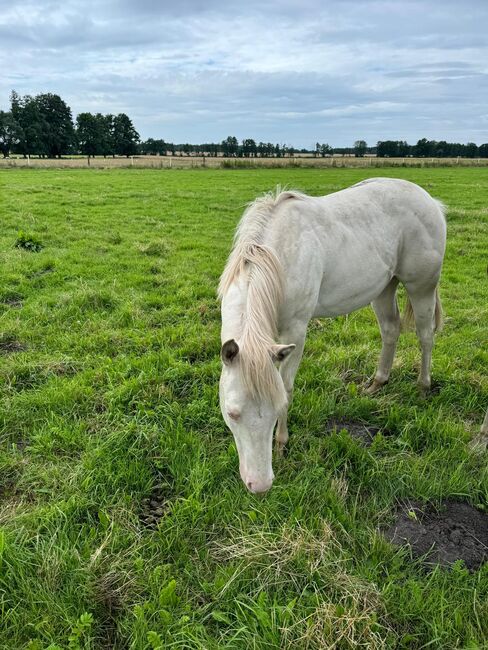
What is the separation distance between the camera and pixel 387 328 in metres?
4.65

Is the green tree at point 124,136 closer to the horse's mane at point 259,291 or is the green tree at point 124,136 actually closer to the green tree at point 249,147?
the green tree at point 249,147

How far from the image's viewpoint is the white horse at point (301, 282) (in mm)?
2459

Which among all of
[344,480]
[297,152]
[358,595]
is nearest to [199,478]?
[344,480]

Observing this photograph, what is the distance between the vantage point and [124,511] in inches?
110

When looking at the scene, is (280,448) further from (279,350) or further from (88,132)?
(88,132)

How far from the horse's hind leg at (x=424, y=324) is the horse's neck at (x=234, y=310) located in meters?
2.23

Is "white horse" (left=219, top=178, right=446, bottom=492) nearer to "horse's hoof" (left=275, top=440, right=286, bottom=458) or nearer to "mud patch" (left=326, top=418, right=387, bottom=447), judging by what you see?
"horse's hoof" (left=275, top=440, right=286, bottom=458)

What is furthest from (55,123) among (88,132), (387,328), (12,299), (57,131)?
(387,328)

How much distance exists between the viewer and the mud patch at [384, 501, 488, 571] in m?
2.63

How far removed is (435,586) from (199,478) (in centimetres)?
156

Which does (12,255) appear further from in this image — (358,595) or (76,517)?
(358,595)

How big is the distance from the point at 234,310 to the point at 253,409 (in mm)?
686

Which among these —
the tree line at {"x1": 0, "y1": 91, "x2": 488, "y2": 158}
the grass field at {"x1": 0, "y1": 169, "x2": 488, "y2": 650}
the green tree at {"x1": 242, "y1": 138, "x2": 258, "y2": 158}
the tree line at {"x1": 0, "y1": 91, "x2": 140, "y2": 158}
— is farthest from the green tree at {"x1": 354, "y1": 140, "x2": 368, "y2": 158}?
the grass field at {"x1": 0, "y1": 169, "x2": 488, "y2": 650}

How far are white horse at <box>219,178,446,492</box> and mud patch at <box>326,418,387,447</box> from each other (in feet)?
2.03
